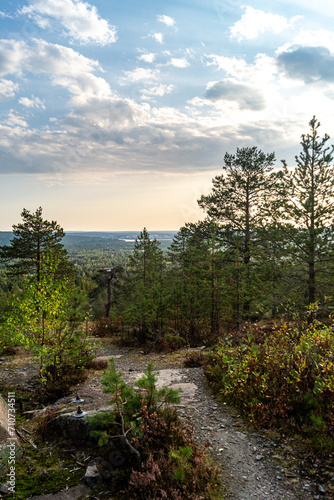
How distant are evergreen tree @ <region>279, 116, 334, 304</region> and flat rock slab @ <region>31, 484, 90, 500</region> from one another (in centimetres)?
1477

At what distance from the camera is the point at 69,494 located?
4586 mm

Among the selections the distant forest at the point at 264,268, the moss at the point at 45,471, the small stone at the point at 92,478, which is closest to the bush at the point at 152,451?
the small stone at the point at 92,478

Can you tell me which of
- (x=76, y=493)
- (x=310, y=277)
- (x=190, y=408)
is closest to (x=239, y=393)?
(x=190, y=408)

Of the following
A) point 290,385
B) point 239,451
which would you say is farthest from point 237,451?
point 290,385

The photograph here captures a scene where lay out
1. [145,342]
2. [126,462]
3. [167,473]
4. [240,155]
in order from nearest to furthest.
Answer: [167,473], [126,462], [145,342], [240,155]

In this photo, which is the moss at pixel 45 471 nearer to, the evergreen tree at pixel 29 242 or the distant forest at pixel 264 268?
the distant forest at pixel 264 268

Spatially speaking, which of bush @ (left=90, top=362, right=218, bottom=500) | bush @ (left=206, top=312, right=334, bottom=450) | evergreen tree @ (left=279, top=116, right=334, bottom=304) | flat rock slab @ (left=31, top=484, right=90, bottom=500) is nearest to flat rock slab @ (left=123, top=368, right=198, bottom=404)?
bush @ (left=206, top=312, right=334, bottom=450)

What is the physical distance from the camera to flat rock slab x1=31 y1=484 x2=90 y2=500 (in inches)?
178

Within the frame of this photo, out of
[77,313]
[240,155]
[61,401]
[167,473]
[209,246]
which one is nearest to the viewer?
[167,473]

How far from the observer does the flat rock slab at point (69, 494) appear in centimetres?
452

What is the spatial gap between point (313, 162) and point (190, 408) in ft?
48.4

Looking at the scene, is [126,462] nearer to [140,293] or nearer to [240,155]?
[140,293]

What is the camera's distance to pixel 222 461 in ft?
17.0

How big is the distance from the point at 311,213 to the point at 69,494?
52.7 feet
